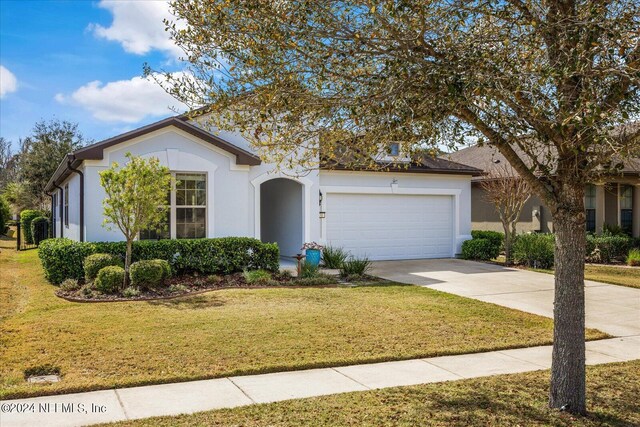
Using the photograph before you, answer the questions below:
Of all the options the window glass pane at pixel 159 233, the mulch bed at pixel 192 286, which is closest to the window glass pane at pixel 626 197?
the mulch bed at pixel 192 286

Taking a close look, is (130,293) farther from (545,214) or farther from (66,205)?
(545,214)

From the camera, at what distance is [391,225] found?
18.7 metres

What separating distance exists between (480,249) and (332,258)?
5.98 meters

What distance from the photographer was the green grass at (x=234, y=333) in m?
6.55

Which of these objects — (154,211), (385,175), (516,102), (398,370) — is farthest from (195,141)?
(516,102)

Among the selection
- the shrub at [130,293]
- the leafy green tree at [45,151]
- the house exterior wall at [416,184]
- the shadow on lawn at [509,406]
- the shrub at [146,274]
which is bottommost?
the shadow on lawn at [509,406]

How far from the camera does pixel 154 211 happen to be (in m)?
12.4

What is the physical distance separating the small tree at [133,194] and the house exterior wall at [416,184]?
626 cm

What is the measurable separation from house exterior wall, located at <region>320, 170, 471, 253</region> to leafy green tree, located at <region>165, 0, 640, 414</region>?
37.6 ft

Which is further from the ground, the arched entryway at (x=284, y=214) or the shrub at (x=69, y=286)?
the arched entryway at (x=284, y=214)

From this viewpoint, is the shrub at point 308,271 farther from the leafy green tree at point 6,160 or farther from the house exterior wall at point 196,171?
the leafy green tree at point 6,160

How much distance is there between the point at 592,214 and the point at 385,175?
8.50 m

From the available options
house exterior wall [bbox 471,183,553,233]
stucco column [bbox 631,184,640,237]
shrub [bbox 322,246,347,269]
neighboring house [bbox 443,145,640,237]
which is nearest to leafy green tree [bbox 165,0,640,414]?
shrub [bbox 322,246,347,269]

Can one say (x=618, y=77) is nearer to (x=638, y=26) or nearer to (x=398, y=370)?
(x=638, y=26)
